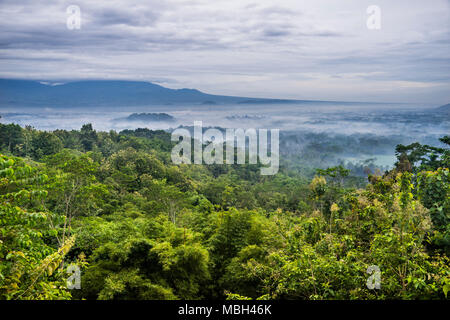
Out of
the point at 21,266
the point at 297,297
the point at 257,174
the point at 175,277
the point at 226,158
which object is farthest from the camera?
the point at 226,158

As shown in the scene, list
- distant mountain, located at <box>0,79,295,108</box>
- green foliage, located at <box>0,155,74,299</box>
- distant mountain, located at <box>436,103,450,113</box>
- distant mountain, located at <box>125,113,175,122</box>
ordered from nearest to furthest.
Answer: green foliage, located at <box>0,155,74,299</box>
distant mountain, located at <box>436,103,450,113</box>
distant mountain, located at <box>0,79,295,108</box>
distant mountain, located at <box>125,113,175,122</box>

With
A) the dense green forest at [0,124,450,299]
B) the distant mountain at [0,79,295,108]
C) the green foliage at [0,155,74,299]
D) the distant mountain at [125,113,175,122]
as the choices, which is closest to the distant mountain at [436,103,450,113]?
the distant mountain at [0,79,295,108]

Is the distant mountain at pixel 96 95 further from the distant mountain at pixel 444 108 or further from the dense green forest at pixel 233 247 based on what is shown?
the dense green forest at pixel 233 247

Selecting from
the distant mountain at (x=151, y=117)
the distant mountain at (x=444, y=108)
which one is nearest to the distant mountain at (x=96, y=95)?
the distant mountain at (x=151, y=117)

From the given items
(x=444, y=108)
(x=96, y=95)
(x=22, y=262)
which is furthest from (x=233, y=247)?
(x=96, y=95)

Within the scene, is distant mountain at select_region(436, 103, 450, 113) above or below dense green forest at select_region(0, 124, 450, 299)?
above

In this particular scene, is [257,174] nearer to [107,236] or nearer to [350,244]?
[107,236]

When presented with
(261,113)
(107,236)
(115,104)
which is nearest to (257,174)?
(261,113)

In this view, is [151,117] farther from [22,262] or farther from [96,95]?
[22,262]

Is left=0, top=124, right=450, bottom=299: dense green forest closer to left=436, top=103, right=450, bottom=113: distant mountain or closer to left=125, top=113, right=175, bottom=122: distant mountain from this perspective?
left=436, top=103, right=450, bottom=113: distant mountain
